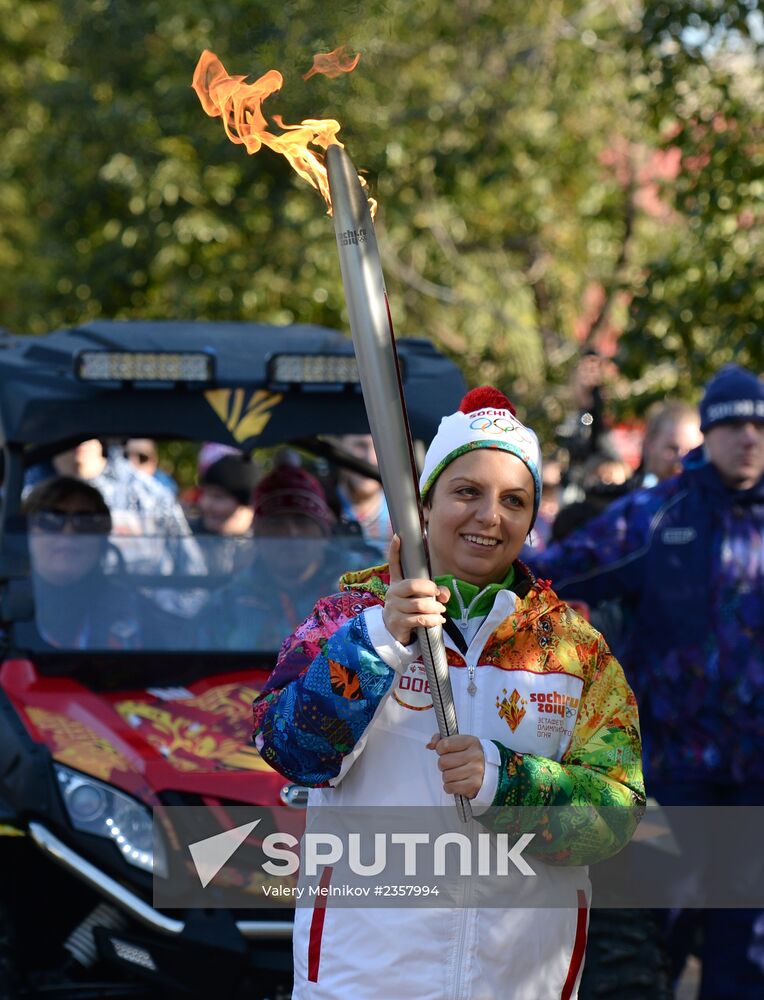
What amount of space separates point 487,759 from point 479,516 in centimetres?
44

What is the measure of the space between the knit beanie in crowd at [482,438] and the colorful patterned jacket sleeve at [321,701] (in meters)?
0.30

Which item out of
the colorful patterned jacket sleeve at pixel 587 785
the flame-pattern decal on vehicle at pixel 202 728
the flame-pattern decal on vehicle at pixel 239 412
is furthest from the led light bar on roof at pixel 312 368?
the colorful patterned jacket sleeve at pixel 587 785

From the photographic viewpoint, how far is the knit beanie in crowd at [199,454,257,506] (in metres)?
6.08

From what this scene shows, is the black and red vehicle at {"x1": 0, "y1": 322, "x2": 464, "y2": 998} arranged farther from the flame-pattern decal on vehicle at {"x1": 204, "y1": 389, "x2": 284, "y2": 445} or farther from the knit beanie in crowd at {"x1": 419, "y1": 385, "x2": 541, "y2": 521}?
the knit beanie in crowd at {"x1": 419, "y1": 385, "x2": 541, "y2": 521}

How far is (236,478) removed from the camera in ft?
20.0

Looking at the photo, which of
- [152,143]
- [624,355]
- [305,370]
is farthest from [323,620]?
[152,143]

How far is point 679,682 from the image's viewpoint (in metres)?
5.21

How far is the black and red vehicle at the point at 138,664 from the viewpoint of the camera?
4.30m

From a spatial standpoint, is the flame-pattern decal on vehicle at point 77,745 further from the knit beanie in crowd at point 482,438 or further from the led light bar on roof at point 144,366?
the knit beanie in crowd at point 482,438

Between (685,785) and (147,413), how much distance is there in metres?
→ 2.10

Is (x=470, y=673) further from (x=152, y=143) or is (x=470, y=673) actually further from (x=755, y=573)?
(x=152, y=143)

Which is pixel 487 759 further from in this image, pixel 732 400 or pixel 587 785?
pixel 732 400

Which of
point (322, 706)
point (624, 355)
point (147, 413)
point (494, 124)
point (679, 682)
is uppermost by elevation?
point (494, 124)

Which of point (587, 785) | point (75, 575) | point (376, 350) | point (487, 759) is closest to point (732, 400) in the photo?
point (75, 575)
